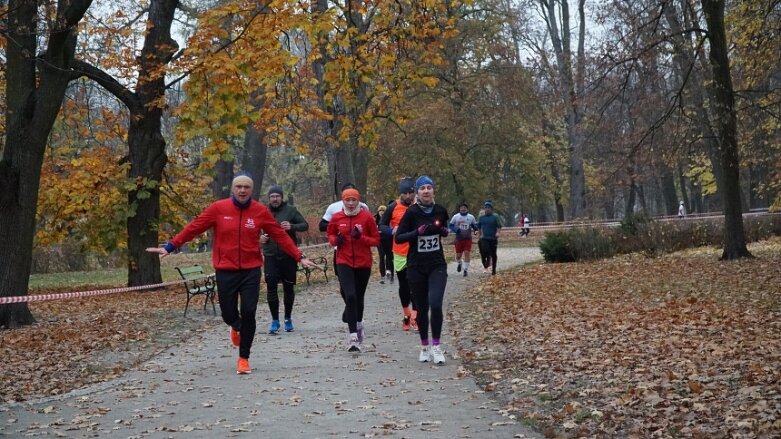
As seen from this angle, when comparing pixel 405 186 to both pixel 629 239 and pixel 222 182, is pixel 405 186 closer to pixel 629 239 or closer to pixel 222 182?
pixel 629 239

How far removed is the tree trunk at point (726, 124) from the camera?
2286 cm

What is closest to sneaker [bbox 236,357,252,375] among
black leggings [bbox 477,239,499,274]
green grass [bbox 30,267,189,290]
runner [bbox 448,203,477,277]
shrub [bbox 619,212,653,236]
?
runner [bbox 448,203,477,277]

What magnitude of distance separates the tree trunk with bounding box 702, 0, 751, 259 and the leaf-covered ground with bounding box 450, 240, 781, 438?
301 centimetres

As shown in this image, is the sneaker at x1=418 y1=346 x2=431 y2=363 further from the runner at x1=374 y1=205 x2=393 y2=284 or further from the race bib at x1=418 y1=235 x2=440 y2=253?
the runner at x1=374 y1=205 x2=393 y2=284

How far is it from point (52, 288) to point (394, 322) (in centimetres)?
1419

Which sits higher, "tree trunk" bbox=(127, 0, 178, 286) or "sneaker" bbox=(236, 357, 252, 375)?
"tree trunk" bbox=(127, 0, 178, 286)

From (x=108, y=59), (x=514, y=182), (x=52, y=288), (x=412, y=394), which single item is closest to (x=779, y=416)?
(x=412, y=394)

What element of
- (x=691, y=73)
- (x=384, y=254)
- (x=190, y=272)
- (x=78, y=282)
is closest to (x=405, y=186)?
(x=190, y=272)

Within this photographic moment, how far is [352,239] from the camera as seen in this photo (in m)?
11.8

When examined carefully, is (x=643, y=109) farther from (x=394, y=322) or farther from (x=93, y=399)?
(x=93, y=399)

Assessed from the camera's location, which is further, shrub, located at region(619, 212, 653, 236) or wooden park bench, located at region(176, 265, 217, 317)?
shrub, located at region(619, 212, 653, 236)

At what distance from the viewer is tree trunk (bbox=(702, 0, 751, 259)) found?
75.0ft

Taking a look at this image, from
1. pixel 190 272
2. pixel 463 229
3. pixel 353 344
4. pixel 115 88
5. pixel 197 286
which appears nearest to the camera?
pixel 353 344

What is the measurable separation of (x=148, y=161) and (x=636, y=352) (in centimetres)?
1464
